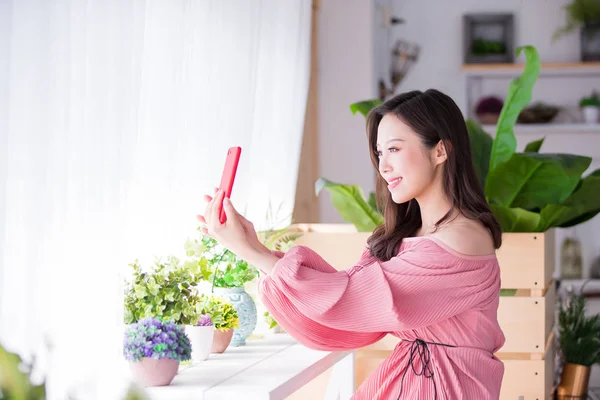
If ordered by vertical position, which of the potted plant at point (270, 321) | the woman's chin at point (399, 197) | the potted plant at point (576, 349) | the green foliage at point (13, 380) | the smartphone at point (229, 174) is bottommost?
the potted plant at point (576, 349)

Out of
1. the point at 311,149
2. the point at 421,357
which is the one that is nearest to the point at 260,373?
the point at 421,357

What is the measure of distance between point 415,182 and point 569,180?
111cm

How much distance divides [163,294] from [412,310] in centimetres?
57

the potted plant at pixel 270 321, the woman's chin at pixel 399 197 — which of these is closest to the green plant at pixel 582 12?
the potted plant at pixel 270 321

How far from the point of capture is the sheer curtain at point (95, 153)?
1210 mm

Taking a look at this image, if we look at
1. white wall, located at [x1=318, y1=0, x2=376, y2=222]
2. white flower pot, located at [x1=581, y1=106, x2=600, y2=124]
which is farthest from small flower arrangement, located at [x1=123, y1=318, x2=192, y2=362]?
white flower pot, located at [x1=581, y1=106, x2=600, y2=124]

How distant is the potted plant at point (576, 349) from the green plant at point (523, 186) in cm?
69

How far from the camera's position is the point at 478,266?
1.44 meters

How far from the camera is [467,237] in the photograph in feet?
4.75

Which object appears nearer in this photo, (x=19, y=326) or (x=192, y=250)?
(x=19, y=326)

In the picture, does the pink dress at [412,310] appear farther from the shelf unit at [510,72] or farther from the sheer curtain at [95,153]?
the shelf unit at [510,72]

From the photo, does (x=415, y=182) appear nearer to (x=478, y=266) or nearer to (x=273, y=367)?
(x=478, y=266)

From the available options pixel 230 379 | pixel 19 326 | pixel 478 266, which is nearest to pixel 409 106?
pixel 478 266

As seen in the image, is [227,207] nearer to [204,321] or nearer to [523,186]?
[204,321]
